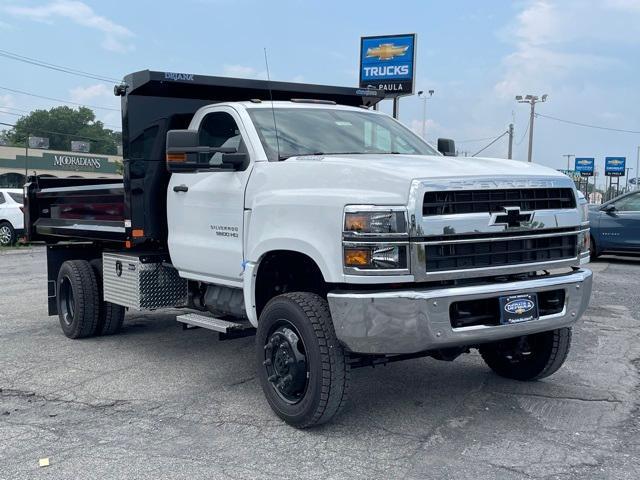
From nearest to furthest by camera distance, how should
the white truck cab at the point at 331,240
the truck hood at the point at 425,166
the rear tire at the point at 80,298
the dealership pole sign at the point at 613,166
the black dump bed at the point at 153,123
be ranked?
the white truck cab at the point at 331,240
the truck hood at the point at 425,166
the black dump bed at the point at 153,123
the rear tire at the point at 80,298
the dealership pole sign at the point at 613,166

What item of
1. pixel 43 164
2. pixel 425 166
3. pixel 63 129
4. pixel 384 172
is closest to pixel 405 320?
pixel 384 172

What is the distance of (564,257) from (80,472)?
3362mm

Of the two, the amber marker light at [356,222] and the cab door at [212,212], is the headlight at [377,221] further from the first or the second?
the cab door at [212,212]

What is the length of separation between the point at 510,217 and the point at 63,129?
368 ft

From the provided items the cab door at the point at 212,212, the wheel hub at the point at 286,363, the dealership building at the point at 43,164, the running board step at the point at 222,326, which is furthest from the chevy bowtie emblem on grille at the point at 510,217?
the dealership building at the point at 43,164

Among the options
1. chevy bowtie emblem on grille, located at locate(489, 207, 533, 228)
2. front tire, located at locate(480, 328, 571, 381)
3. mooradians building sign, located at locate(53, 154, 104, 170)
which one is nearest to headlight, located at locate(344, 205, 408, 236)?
chevy bowtie emblem on grille, located at locate(489, 207, 533, 228)

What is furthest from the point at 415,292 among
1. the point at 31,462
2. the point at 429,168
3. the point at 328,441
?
the point at 31,462

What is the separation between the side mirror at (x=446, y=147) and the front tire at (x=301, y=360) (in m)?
2.69

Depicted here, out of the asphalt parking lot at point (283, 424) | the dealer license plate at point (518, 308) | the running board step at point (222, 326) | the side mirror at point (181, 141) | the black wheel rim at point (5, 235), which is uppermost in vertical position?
the side mirror at point (181, 141)

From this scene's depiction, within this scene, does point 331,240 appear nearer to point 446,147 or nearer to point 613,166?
point 446,147

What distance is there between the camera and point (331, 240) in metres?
4.44

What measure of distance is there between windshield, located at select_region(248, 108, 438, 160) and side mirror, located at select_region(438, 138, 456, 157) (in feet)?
1.43

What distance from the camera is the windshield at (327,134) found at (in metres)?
5.55

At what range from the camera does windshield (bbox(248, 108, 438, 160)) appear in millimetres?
5551
